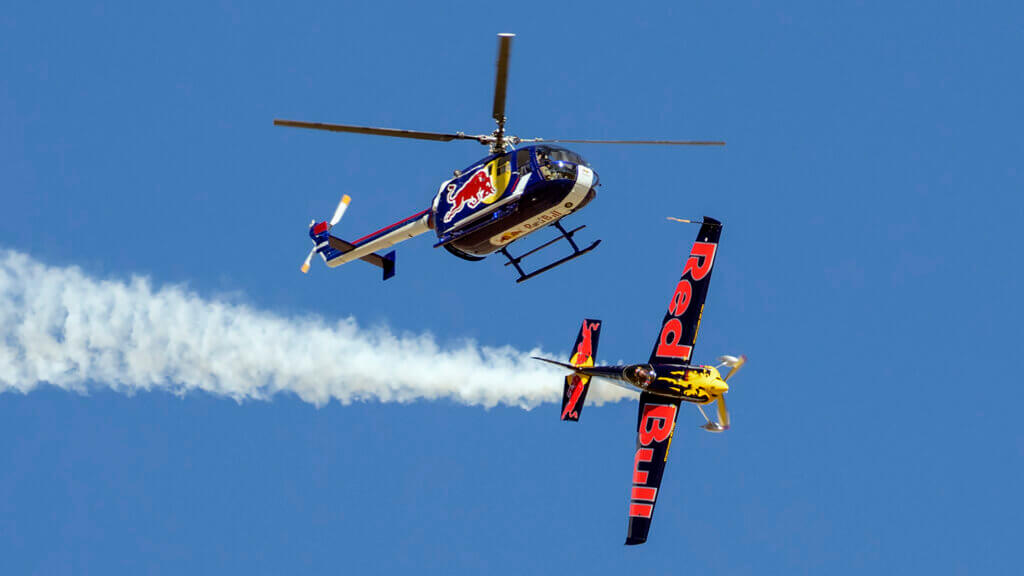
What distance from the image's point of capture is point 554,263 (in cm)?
4231

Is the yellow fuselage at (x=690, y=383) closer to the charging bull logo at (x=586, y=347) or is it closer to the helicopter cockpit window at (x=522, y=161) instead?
the charging bull logo at (x=586, y=347)

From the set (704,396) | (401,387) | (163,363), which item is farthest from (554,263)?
(163,363)

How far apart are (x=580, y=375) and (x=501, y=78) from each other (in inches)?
470

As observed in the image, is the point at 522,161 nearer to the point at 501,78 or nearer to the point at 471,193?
the point at 471,193

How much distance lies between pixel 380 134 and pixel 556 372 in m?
12.5

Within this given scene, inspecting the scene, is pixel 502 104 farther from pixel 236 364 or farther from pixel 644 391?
pixel 236 364

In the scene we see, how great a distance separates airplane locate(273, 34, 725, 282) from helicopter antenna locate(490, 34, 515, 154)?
0.08ft

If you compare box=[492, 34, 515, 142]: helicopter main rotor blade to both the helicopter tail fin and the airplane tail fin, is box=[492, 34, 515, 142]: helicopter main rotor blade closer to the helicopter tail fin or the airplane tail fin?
the helicopter tail fin

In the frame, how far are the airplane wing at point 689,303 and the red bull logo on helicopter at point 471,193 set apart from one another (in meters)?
7.46

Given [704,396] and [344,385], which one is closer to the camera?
[704,396]

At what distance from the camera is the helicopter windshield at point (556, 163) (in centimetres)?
3978

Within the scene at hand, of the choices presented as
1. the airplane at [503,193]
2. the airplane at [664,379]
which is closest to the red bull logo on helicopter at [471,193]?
the airplane at [503,193]

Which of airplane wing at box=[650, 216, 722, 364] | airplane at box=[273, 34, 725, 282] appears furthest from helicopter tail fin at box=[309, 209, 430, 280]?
airplane wing at box=[650, 216, 722, 364]

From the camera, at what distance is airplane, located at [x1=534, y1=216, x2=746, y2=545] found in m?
43.7
